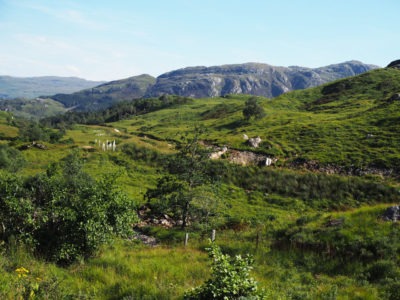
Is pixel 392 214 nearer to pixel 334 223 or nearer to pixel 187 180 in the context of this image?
pixel 334 223

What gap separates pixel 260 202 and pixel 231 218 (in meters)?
10.6

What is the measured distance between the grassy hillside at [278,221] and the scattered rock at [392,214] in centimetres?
45

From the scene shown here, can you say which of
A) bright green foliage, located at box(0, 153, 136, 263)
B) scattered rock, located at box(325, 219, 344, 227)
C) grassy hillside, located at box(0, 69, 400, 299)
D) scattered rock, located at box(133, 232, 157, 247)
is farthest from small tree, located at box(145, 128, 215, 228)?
bright green foliage, located at box(0, 153, 136, 263)

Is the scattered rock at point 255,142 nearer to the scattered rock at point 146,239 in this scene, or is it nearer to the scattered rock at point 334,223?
the scattered rock at point 146,239

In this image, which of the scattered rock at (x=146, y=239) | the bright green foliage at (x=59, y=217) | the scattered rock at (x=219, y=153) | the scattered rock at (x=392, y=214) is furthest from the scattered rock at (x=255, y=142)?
the bright green foliage at (x=59, y=217)

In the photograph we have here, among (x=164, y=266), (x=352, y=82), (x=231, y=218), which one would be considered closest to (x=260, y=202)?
(x=231, y=218)

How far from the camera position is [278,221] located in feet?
72.1

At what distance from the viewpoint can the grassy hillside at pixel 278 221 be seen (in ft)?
34.8

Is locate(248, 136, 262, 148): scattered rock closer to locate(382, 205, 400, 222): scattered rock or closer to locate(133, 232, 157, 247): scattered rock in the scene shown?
locate(133, 232, 157, 247): scattered rock

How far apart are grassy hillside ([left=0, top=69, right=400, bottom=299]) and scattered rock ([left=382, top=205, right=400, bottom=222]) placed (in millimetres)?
448

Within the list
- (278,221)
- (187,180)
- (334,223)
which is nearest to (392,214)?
(334,223)

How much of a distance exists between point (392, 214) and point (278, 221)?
24.6 ft

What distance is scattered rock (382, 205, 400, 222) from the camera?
16.3 meters

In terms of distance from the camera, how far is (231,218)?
116 ft
